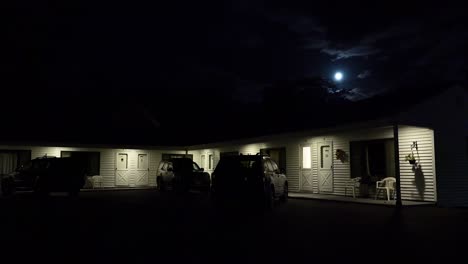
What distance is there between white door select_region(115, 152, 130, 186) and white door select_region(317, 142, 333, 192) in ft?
47.4

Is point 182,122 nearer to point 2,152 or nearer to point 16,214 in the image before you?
point 2,152

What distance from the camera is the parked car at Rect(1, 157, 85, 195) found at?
68.9 ft

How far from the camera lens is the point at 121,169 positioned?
2980 cm

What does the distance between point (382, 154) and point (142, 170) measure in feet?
58.9

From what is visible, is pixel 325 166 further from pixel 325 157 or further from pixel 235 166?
pixel 235 166

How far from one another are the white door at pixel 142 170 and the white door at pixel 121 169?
31.7 inches

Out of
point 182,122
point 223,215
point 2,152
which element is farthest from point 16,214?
point 182,122

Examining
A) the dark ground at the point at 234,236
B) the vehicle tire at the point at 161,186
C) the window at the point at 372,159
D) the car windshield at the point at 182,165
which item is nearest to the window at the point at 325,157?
the window at the point at 372,159

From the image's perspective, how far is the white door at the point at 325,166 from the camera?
68.1 ft

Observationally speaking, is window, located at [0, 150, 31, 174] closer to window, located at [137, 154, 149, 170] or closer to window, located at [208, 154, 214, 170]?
window, located at [137, 154, 149, 170]

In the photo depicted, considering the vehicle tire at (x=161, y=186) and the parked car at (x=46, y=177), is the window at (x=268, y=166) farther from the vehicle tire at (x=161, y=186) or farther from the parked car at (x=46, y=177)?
the vehicle tire at (x=161, y=186)

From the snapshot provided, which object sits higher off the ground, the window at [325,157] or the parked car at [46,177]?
the window at [325,157]

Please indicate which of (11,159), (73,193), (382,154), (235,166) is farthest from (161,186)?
(382,154)

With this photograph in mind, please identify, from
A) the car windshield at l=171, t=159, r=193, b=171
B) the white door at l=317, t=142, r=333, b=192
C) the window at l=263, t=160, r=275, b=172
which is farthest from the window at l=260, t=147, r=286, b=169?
the window at l=263, t=160, r=275, b=172
